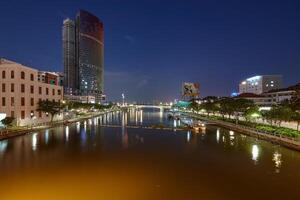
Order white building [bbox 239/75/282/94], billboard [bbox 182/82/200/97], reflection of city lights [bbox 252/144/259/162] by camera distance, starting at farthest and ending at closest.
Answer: white building [bbox 239/75/282/94]
billboard [bbox 182/82/200/97]
reflection of city lights [bbox 252/144/259/162]

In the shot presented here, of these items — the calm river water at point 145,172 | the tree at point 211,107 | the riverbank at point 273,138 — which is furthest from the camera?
the tree at point 211,107

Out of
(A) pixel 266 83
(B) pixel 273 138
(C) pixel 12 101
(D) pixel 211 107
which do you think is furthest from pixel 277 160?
(A) pixel 266 83

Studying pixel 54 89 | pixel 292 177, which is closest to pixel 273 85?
pixel 54 89

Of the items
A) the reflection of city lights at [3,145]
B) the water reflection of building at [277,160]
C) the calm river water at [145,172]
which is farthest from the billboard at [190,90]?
the reflection of city lights at [3,145]

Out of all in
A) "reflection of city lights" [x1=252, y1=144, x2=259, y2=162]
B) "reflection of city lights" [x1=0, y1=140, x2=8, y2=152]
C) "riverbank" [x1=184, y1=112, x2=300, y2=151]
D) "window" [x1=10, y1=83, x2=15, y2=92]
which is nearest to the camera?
"reflection of city lights" [x1=252, y1=144, x2=259, y2=162]

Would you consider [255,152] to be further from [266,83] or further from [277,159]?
[266,83]

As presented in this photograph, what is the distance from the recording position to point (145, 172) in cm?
2170

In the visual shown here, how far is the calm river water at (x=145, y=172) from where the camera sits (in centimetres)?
1670

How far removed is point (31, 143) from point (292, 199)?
104ft

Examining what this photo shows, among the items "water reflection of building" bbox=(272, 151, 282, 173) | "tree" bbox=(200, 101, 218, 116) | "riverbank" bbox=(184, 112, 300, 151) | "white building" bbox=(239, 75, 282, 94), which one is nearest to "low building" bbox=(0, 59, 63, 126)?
"water reflection of building" bbox=(272, 151, 282, 173)

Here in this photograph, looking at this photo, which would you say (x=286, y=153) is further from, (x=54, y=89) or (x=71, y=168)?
(x=54, y=89)

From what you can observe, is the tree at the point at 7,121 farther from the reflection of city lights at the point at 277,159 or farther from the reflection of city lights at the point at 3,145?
the reflection of city lights at the point at 277,159

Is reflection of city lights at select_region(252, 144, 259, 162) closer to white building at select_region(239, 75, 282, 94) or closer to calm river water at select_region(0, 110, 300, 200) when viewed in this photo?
calm river water at select_region(0, 110, 300, 200)

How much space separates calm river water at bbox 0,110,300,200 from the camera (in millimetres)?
16703
